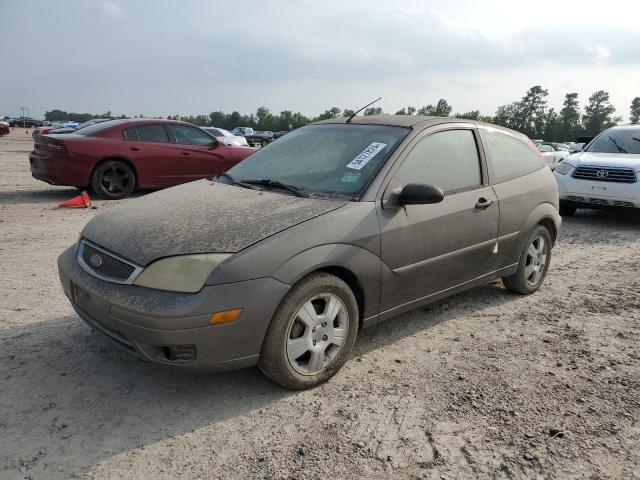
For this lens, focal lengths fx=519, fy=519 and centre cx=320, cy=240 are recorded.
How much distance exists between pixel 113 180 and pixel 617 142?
9053 mm

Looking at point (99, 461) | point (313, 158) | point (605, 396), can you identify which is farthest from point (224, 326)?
point (605, 396)

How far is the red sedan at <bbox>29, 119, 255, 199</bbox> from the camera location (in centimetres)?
895

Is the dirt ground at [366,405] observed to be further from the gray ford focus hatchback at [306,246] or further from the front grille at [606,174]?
the front grille at [606,174]

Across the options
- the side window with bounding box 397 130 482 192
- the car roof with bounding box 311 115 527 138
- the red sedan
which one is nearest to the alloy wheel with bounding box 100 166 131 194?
the red sedan

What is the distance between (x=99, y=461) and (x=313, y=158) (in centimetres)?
240

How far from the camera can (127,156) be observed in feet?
30.7

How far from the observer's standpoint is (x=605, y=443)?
266 cm

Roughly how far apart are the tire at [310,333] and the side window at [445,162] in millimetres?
970

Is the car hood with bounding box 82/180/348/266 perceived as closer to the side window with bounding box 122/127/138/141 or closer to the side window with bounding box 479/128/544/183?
the side window with bounding box 479/128/544/183

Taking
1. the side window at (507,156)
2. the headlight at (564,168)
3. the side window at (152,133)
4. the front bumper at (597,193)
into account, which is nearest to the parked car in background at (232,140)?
the side window at (152,133)

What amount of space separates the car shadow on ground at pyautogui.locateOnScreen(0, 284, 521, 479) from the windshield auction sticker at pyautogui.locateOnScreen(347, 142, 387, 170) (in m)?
1.28

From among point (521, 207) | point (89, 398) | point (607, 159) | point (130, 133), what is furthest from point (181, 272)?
point (607, 159)

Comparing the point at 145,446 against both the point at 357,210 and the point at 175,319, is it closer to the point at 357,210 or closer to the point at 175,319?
the point at 175,319

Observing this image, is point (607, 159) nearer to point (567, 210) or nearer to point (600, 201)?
point (600, 201)
